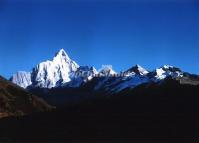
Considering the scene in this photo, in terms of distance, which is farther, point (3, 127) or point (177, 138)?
point (3, 127)

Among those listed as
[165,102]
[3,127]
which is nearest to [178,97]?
[165,102]

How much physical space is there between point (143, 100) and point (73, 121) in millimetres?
20880

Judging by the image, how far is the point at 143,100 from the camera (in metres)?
136

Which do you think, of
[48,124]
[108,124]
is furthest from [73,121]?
[108,124]

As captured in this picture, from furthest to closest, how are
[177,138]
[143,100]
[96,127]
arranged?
[143,100], [96,127], [177,138]

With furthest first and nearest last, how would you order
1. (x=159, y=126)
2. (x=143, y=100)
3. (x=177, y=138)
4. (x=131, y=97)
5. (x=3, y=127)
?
1. (x=131, y=97)
2. (x=143, y=100)
3. (x=3, y=127)
4. (x=159, y=126)
5. (x=177, y=138)

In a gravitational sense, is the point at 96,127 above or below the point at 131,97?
below

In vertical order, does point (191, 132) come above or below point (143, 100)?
below

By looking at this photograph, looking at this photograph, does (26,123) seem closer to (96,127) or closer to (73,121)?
(73,121)

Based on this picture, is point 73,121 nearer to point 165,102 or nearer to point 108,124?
point 108,124

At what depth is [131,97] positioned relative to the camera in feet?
474

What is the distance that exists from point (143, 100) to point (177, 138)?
44344 mm

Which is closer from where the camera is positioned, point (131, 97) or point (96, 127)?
point (96, 127)

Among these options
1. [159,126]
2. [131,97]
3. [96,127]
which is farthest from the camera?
[131,97]
